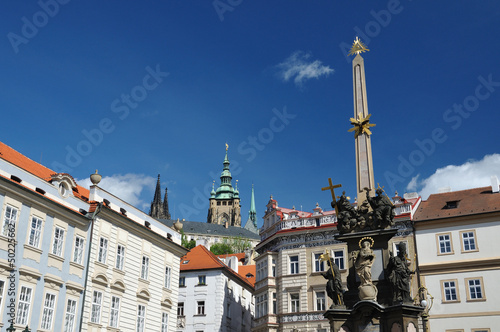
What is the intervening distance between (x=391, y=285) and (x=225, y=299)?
30.7 metres

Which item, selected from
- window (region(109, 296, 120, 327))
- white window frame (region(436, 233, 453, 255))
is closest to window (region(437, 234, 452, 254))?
white window frame (region(436, 233, 453, 255))

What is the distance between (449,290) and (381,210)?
64.6 ft

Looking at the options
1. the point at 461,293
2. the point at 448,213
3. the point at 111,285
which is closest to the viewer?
the point at 111,285

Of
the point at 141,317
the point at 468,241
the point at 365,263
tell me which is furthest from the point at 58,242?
the point at 468,241

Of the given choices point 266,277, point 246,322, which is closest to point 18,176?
point 266,277

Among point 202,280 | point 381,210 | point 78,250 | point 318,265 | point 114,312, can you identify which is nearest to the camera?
point 381,210

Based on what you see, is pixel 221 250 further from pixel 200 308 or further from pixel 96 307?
pixel 96 307

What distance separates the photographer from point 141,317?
31.3m

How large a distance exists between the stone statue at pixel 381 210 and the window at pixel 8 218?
15278 millimetres

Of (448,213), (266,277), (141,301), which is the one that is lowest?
(141,301)

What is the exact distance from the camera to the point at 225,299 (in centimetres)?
4538

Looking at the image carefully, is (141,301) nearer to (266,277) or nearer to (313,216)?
(266,277)

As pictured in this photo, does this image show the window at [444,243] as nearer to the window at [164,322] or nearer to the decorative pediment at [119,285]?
the window at [164,322]

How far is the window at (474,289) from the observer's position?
33.2 m
